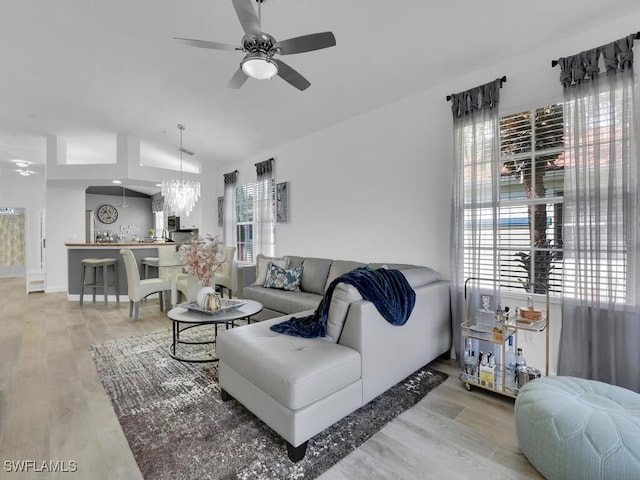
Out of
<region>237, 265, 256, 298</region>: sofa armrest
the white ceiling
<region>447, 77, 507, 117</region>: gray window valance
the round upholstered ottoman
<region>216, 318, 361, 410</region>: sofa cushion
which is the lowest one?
the round upholstered ottoman

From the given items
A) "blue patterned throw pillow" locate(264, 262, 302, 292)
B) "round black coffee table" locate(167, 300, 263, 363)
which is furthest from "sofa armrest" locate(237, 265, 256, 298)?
"round black coffee table" locate(167, 300, 263, 363)

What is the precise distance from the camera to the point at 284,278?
425 cm

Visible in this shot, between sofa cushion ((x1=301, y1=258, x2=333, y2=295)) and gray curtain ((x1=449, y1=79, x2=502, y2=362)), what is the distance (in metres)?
1.62

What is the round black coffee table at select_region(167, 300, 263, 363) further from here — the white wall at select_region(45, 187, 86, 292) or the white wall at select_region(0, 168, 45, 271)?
the white wall at select_region(0, 168, 45, 271)


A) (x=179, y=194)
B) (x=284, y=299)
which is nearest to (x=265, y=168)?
(x=179, y=194)

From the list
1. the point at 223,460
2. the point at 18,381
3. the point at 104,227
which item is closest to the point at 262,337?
the point at 223,460

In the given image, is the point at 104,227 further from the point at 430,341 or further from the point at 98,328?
the point at 430,341

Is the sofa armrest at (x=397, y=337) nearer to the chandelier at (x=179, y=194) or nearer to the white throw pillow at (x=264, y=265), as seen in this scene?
the white throw pillow at (x=264, y=265)

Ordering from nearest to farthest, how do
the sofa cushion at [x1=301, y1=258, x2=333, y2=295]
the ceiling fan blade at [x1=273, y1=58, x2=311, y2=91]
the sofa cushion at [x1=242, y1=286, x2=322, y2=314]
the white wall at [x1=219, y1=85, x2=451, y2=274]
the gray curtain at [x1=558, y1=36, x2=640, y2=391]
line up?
1. the gray curtain at [x1=558, y1=36, x2=640, y2=391]
2. the ceiling fan blade at [x1=273, y1=58, x2=311, y2=91]
3. the white wall at [x1=219, y1=85, x2=451, y2=274]
4. the sofa cushion at [x1=242, y1=286, x2=322, y2=314]
5. the sofa cushion at [x1=301, y1=258, x2=333, y2=295]

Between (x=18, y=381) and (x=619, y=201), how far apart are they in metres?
5.01

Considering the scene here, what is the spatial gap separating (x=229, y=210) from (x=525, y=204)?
571 centimetres

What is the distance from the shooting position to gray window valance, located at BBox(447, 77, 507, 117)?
2.84 m

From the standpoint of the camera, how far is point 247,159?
6434 millimetres

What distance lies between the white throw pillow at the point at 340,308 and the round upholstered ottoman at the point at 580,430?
1.15 metres
